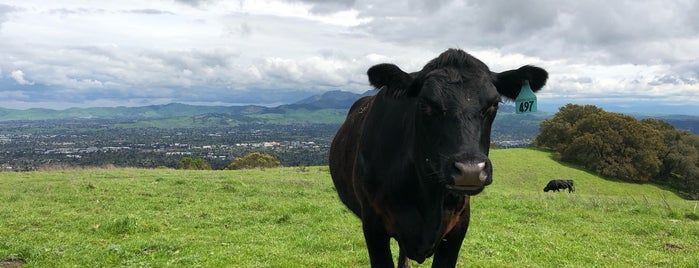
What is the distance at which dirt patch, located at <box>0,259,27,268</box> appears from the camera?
29.4 feet

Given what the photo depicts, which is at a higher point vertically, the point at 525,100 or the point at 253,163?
the point at 525,100

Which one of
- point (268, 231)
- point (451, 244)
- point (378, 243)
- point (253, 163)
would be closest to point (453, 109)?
point (451, 244)

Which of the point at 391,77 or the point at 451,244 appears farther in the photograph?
the point at 451,244

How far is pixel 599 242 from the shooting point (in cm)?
1191

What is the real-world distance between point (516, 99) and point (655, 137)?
59.9 metres

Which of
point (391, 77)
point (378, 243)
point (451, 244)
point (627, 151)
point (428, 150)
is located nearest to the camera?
point (428, 150)

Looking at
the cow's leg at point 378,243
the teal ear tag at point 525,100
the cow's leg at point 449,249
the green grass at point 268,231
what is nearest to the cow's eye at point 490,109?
the teal ear tag at point 525,100

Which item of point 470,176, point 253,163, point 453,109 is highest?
point 453,109

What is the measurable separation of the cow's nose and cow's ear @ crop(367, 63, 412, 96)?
4.45ft

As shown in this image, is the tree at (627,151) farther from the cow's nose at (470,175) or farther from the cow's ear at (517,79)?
the cow's nose at (470,175)

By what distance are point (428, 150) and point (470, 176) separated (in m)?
0.74

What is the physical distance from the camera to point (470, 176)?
3432 mm

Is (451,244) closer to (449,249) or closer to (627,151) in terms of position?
(449,249)

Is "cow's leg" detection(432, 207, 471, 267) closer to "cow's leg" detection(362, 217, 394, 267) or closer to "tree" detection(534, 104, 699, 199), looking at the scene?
"cow's leg" detection(362, 217, 394, 267)
